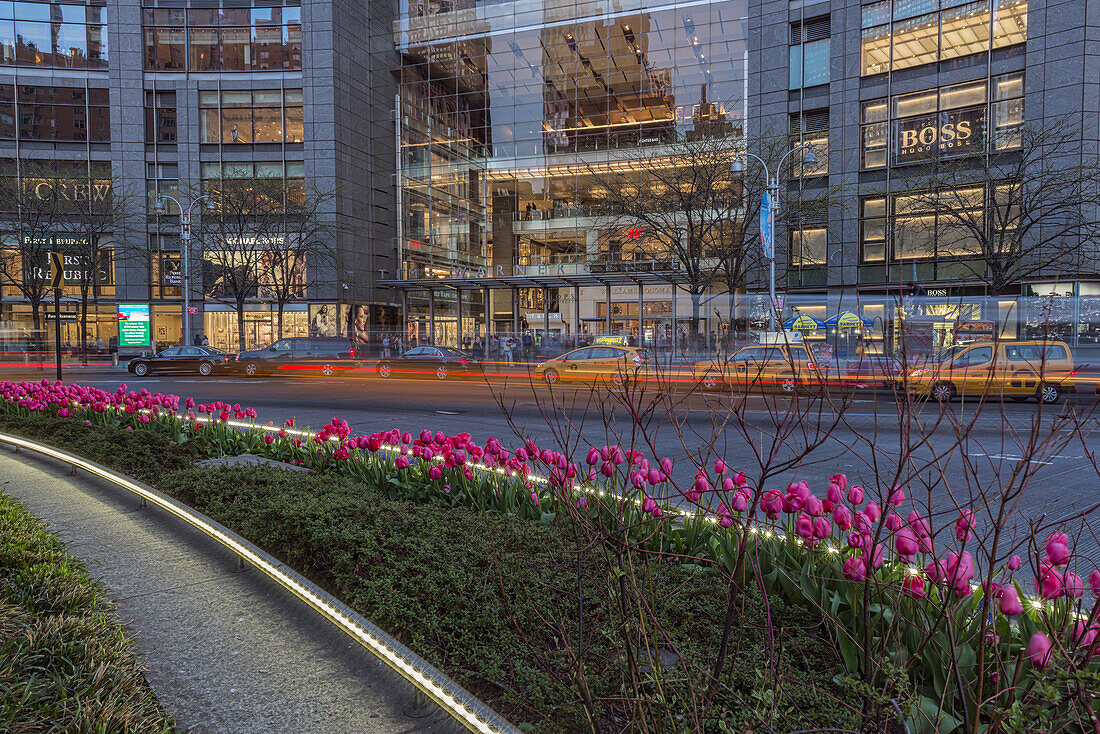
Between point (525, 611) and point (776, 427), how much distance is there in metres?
1.70

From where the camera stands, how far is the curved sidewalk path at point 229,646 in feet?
9.19

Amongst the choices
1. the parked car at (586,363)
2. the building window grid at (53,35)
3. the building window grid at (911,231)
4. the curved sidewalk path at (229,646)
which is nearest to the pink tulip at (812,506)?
the curved sidewalk path at (229,646)

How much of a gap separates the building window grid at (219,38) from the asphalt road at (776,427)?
→ 30389 mm

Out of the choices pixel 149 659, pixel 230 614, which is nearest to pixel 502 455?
pixel 230 614

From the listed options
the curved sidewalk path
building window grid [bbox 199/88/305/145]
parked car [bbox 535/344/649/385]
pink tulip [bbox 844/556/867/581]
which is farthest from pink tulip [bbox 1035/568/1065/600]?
building window grid [bbox 199/88/305/145]

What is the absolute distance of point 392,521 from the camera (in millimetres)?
4660

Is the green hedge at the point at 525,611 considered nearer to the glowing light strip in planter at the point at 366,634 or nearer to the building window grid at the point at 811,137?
the glowing light strip in planter at the point at 366,634


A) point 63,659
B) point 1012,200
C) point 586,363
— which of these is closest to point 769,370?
point 586,363

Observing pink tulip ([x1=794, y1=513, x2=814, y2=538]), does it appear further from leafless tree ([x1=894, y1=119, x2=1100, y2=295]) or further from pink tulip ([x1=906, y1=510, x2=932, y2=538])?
leafless tree ([x1=894, y1=119, x2=1100, y2=295])

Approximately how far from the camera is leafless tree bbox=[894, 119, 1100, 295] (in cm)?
2581

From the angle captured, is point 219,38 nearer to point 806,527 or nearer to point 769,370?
point 769,370

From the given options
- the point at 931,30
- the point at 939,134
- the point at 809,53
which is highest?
Result: the point at 809,53

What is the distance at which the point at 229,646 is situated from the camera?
3412 mm

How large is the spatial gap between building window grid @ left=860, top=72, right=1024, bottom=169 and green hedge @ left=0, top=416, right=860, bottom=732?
33.4m
